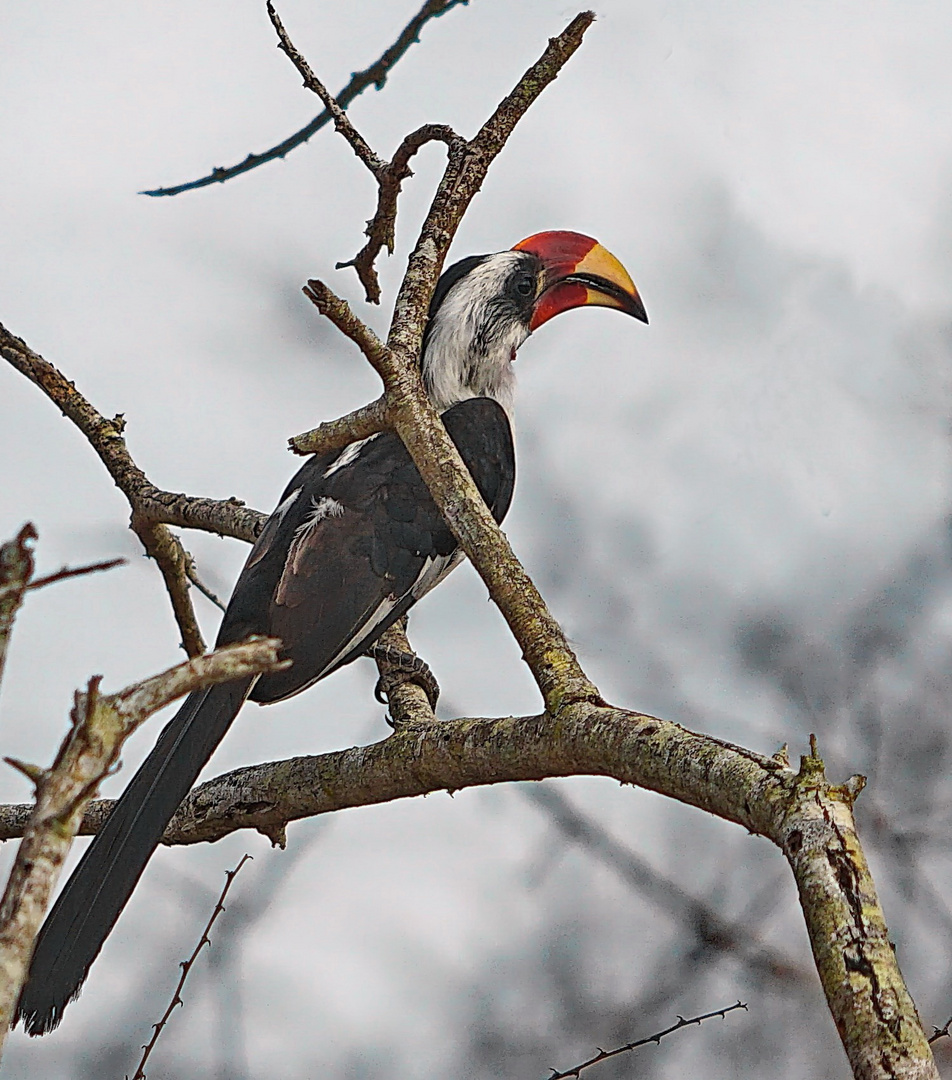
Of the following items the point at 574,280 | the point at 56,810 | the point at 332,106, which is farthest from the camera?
the point at 574,280

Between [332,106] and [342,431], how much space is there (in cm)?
79

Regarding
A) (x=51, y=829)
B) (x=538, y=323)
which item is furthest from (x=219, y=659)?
(x=538, y=323)

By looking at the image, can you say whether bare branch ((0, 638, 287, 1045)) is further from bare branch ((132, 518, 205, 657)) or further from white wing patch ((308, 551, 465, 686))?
bare branch ((132, 518, 205, 657))

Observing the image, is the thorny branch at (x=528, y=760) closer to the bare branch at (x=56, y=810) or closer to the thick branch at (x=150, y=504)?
the thick branch at (x=150, y=504)

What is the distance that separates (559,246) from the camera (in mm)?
3479

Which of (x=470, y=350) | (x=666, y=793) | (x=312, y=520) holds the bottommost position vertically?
(x=666, y=793)

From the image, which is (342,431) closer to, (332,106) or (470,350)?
(332,106)

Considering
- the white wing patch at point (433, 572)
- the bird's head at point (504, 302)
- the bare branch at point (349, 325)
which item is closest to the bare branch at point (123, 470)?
the white wing patch at point (433, 572)

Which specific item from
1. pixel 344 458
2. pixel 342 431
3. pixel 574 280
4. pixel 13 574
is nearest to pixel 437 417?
pixel 342 431

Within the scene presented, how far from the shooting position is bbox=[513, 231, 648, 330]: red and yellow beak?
345 cm

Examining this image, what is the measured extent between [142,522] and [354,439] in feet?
3.73

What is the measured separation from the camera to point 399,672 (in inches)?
96.1

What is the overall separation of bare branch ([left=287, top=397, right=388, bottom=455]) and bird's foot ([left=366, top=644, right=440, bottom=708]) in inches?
24.1

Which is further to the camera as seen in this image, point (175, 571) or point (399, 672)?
point (175, 571)
